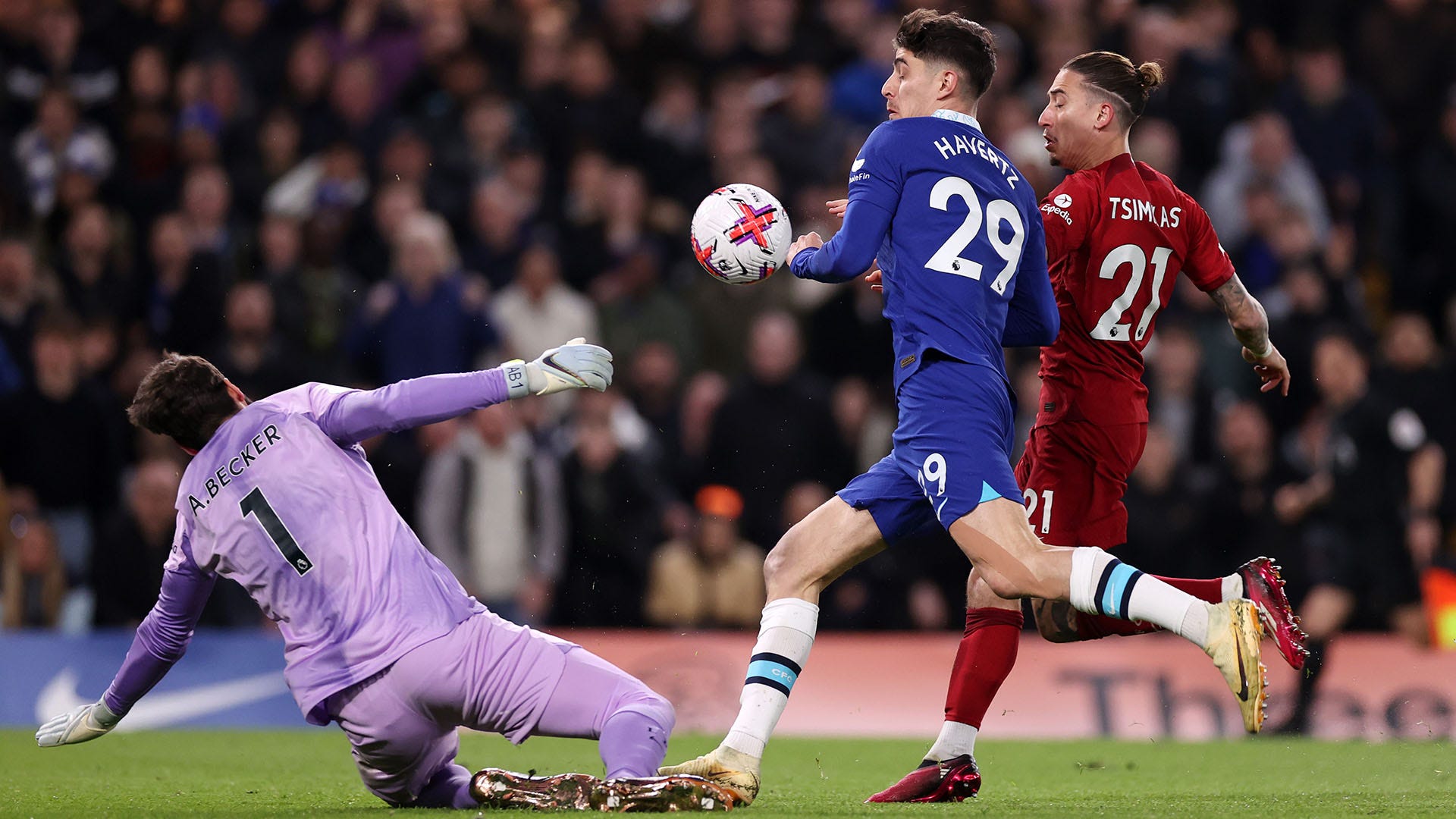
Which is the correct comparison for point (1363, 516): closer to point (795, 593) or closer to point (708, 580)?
point (708, 580)

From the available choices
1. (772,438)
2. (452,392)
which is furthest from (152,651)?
(772,438)

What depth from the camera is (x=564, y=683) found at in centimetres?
514

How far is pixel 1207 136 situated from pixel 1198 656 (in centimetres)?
438

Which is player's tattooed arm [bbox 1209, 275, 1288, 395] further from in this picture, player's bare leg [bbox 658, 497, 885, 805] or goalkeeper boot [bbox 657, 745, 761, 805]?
goalkeeper boot [bbox 657, 745, 761, 805]

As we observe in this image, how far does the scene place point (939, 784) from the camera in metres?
5.83

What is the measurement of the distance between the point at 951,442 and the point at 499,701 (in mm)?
1579

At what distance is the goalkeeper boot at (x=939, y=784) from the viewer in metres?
5.80

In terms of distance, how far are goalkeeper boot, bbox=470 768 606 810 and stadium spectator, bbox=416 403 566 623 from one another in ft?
17.1

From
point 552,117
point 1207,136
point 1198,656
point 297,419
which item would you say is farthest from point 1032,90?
point 297,419

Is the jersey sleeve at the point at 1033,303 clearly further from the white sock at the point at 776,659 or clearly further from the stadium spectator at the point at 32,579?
the stadium spectator at the point at 32,579

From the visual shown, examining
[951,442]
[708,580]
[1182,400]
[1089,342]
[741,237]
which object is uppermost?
[741,237]

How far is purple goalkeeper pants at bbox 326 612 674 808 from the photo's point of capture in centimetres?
504

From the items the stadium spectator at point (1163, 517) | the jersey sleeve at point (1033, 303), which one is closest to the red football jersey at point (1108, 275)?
the jersey sleeve at point (1033, 303)

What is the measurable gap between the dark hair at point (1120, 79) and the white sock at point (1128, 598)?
6.14ft
